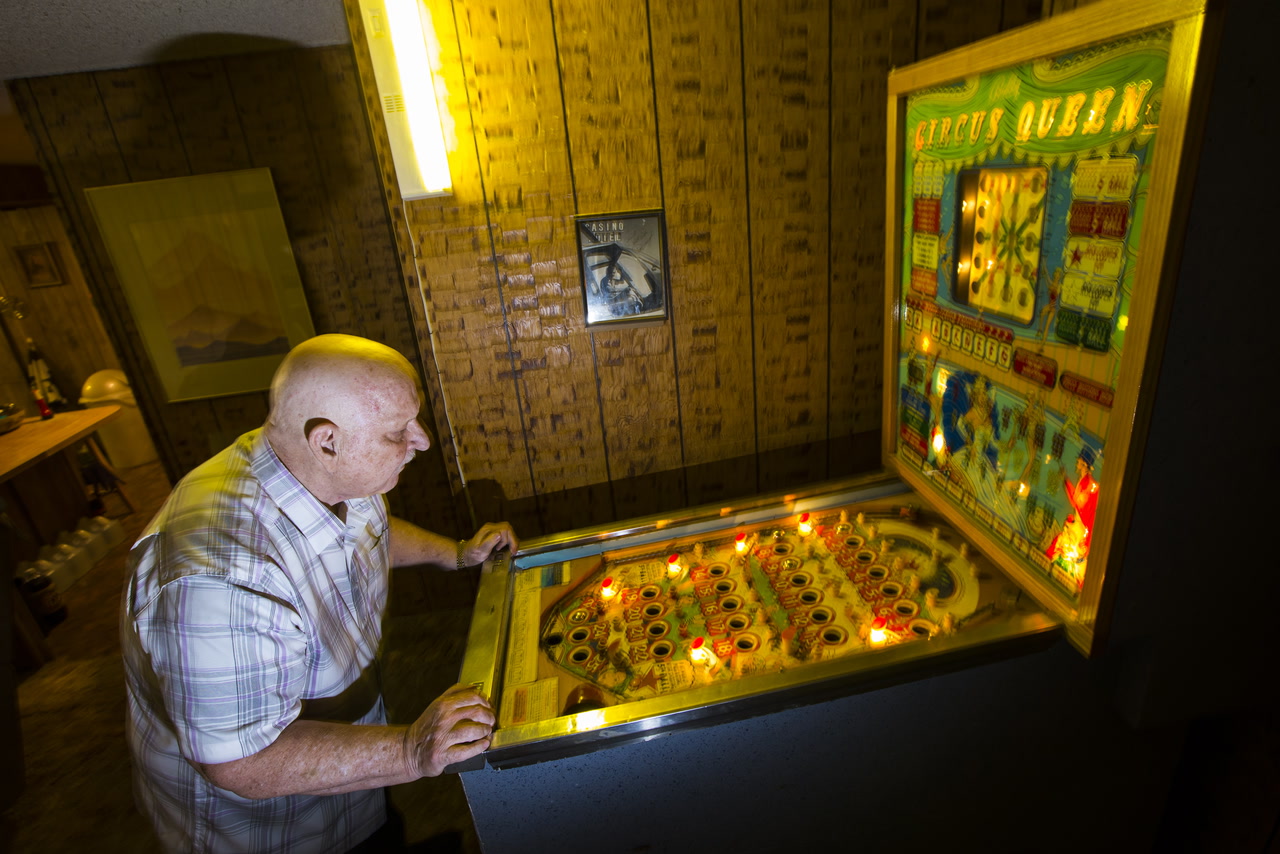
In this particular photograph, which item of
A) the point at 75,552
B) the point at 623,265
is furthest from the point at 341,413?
the point at 75,552

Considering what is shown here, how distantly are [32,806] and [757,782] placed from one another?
11.7ft

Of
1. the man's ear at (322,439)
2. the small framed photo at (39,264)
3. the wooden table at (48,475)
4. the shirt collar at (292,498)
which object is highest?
the small framed photo at (39,264)

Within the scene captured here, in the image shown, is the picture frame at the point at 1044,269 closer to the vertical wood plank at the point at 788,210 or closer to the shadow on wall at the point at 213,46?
the vertical wood plank at the point at 788,210

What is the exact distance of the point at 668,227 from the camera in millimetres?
2588

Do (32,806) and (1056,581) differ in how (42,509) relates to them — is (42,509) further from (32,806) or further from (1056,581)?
(1056,581)

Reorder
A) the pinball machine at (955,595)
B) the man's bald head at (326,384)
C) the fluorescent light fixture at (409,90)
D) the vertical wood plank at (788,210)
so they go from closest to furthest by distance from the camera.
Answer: the pinball machine at (955,595) → the man's bald head at (326,384) → the fluorescent light fixture at (409,90) → the vertical wood plank at (788,210)

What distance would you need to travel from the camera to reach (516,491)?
2.89 m

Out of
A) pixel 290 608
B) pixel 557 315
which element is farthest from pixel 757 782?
pixel 557 315

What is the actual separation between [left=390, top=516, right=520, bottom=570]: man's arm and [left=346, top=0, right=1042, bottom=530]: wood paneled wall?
0.61 m

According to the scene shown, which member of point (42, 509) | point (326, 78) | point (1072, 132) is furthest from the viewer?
point (42, 509)

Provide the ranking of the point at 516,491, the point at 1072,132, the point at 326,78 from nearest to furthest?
the point at 1072,132 → the point at 516,491 → the point at 326,78

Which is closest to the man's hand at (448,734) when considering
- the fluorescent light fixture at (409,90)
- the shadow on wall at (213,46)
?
the fluorescent light fixture at (409,90)

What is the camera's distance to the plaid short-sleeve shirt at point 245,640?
138 centimetres

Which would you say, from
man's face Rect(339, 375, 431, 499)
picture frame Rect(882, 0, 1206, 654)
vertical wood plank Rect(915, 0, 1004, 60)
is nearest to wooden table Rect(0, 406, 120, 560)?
man's face Rect(339, 375, 431, 499)
